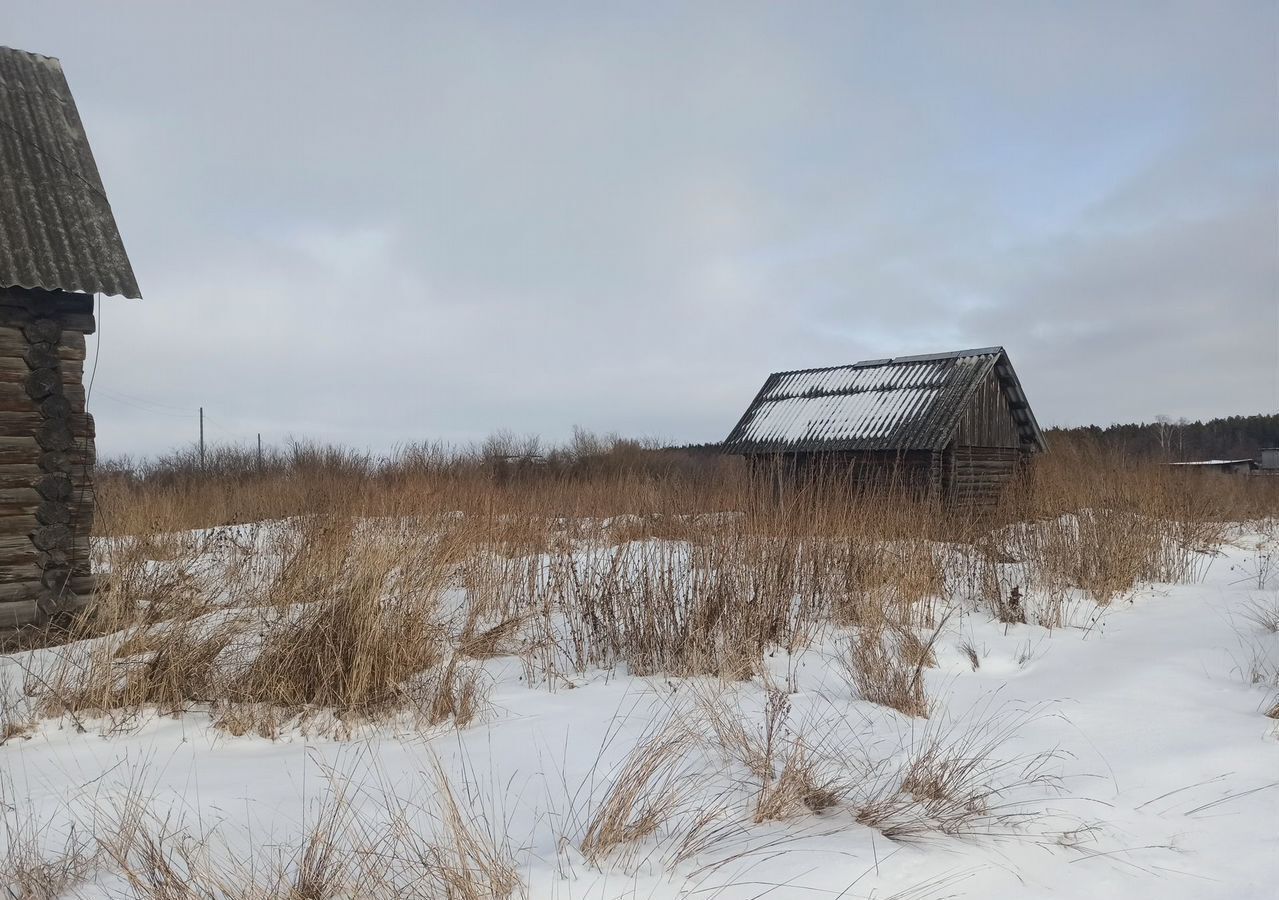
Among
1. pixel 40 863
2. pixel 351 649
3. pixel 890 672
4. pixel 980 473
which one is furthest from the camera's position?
pixel 980 473

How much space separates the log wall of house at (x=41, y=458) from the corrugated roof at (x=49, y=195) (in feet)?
0.94

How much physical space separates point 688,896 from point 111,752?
2605mm

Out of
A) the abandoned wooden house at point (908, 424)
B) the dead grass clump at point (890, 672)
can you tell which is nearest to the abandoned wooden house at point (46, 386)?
the dead grass clump at point (890, 672)

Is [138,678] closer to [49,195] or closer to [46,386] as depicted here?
[46,386]

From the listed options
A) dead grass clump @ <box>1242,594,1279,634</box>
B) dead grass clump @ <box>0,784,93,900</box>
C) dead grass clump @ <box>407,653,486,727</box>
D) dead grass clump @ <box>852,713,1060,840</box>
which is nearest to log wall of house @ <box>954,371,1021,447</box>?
dead grass clump @ <box>1242,594,1279,634</box>

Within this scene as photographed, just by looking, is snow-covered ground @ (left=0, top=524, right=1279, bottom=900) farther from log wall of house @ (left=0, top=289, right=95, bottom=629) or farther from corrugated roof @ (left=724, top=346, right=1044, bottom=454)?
corrugated roof @ (left=724, top=346, right=1044, bottom=454)

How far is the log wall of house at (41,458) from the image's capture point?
621 centimetres

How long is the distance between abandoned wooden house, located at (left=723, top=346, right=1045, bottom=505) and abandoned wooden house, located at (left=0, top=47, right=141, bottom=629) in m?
9.42

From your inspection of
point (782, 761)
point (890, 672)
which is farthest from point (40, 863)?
point (890, 672)

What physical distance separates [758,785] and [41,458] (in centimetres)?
611

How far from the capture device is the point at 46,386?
6.31 metres

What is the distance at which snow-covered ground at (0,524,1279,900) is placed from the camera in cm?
252

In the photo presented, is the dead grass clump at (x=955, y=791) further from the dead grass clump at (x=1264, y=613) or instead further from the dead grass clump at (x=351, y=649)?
the dead grass clump at (x=1264, y=613)

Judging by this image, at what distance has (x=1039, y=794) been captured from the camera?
3199 millimetres
